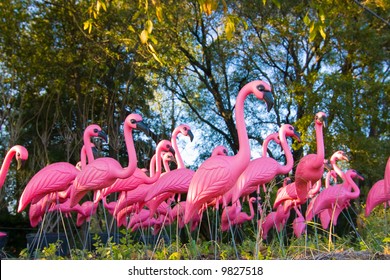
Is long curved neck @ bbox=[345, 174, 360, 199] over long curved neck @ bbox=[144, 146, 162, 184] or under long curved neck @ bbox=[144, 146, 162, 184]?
under

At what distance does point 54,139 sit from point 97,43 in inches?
Answer: 184

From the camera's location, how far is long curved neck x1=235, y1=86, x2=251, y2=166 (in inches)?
199

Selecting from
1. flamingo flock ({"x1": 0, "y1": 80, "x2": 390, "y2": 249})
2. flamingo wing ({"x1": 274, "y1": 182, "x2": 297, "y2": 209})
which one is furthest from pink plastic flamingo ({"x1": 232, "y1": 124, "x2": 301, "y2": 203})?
flamingo wing ({"x1": 274, "y1": 182, "x2": 297, "y2": 209})

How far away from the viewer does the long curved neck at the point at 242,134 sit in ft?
16.6

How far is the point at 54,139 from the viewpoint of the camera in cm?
1598

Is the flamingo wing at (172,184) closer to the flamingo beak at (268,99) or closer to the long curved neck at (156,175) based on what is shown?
the long curved neck at (156,175)

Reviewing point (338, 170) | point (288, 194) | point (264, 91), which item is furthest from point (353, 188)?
point (264, 91)

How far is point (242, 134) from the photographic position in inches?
208

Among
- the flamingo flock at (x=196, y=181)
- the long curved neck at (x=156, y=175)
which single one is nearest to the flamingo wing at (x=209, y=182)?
the flamingo flock at (x=196, y=181)

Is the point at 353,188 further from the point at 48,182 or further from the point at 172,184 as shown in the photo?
the point at 48,182

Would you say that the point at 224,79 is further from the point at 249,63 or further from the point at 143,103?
the point at 143,103

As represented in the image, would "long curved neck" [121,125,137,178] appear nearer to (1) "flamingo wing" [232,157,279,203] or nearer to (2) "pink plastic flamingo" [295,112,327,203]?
(1) "flamingo wing" [232,157,279,203]

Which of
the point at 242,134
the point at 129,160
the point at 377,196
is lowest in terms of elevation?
the point at 377,196
